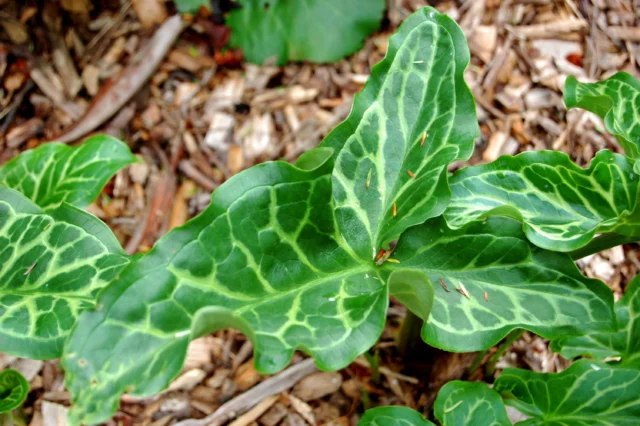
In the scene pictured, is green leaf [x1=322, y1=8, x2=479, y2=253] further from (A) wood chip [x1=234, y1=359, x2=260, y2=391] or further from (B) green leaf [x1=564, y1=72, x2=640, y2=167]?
(A) wood chip [x1=234, y1=359, x2=260, y2=391]

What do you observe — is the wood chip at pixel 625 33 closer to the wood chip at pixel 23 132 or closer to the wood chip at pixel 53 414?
the wood chip at pixel 23 132

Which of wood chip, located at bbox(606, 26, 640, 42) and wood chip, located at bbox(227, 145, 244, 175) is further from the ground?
wood chip, located at bbox(227, 145, 244, 175)

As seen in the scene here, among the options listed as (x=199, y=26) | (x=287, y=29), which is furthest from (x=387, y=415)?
(x=199, y=26)

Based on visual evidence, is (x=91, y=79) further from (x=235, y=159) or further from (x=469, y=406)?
(x=469, y=406)

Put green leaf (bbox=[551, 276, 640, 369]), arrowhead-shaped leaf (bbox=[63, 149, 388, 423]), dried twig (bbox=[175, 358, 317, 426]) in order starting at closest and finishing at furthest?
arrowhead-shaped leaf (bbox=[63, 149, 388, 423]) → green leaf (bbox=[551, 276, 640, 369]) → dried twig (bbox=[175, 358, 317, 426])

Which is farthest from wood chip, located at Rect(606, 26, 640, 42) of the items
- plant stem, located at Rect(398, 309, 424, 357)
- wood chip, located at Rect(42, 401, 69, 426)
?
wood chip, located at Rect(42, 401, 69, 426)

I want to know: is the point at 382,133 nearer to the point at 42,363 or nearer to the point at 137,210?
the point at 137,210

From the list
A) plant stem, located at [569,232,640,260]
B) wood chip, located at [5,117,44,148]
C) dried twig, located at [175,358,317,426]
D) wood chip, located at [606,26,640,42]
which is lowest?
dried twig, located at [175,358,317,426]
